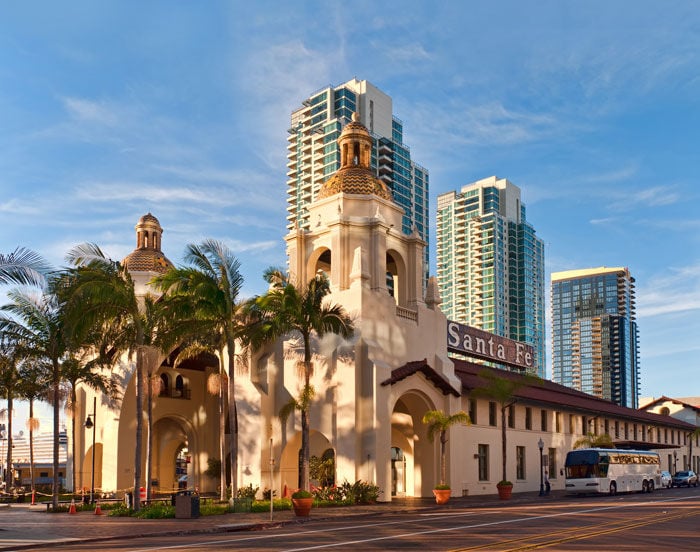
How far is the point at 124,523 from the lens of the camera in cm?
2888

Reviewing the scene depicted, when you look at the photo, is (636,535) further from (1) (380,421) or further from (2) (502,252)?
(2) (502,252)

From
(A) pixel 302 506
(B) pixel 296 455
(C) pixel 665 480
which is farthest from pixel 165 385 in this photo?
(C) pixel 665 480

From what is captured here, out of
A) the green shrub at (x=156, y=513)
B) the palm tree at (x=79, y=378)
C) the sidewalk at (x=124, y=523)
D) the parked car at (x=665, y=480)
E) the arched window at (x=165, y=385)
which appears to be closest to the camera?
the sidewalk at (x=124, y=523)

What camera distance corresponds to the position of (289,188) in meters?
164

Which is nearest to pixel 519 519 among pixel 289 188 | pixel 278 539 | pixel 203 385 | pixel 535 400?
pixel 278 539

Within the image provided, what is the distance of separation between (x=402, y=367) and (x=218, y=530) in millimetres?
17692

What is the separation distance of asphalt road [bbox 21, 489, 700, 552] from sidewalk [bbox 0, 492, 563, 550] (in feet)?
2.91

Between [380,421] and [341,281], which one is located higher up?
[341,281]

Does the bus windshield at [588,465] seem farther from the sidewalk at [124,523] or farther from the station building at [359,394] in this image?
the sidewalk at [124,523]

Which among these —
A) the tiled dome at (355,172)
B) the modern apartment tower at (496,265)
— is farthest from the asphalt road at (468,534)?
the modern apartment tower at (496,265)

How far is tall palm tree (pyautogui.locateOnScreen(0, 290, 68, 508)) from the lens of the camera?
3562 cm

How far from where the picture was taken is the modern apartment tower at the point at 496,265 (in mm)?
172125

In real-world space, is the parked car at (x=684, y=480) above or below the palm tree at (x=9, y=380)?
below

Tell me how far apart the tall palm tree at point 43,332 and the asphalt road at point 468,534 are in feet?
45.2
